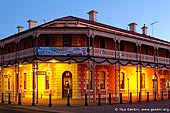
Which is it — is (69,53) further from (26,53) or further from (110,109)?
(110,109)

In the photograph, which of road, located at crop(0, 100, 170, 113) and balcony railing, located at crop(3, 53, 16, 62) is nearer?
road, located at crop(0, 100, 170, 113)

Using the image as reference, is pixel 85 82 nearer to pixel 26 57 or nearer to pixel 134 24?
pixel 26 57

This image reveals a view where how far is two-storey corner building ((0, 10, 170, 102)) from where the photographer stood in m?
27.1

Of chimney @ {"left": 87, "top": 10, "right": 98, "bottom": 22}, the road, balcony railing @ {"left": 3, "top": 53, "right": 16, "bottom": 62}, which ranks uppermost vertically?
chimney @ {"left": 87, "top": 10, "right": 98, "bottom": 22}

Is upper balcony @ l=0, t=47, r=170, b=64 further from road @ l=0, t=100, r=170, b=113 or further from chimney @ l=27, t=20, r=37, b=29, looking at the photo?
chimney @ l=27, t=20, r=37, b=29

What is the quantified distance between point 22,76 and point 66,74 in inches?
286

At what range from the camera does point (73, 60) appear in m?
27.7

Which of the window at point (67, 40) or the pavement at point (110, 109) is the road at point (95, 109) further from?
the window at point (67, 40)

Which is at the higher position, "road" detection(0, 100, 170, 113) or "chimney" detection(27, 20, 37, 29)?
"chimney" detection(27, 20, 37, 29)

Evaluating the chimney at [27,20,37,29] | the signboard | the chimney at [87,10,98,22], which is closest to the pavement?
the signboard

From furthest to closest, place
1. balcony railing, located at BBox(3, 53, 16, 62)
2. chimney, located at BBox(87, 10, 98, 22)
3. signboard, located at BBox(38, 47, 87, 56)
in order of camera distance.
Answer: chimney, located at BBox(87, 10, 98, 22) < balcony railing, located at BBox(3, 53, 16, 62) < signboard, located at BBox(38, 47, 87, 56)

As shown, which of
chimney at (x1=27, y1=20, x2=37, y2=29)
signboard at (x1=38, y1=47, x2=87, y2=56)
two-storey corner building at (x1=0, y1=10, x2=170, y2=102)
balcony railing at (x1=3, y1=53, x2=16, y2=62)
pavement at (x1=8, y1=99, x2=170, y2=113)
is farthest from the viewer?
chimney at (x1=27, y1=20, x2=37, y2=29)

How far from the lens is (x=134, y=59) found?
1302 inches

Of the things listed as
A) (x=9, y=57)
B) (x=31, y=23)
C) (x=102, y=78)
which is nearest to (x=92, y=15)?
(x=31, y=23)
